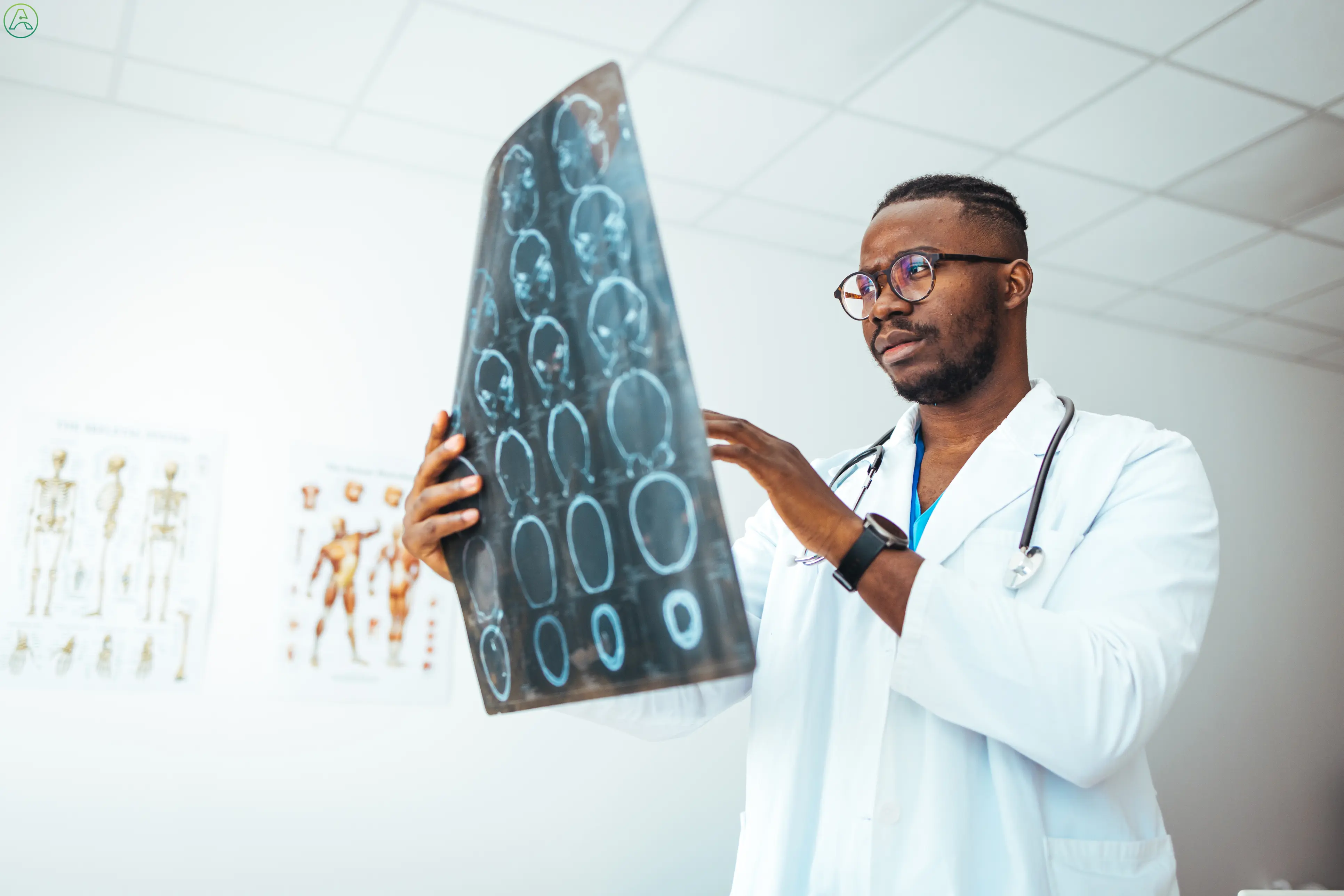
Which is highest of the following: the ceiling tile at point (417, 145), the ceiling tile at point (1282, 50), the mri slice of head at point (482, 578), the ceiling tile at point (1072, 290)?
the ceiling tile at point (1282, 50)

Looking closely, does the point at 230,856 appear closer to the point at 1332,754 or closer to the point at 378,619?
the point at 378,619

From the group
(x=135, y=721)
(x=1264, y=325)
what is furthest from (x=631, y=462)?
(x=1264, y=325)

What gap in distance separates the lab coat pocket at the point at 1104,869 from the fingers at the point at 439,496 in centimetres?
67

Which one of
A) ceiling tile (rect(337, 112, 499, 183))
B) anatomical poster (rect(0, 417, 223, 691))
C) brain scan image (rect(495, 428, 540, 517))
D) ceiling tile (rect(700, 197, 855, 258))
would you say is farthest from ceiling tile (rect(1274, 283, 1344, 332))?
brain scan image (rect(495, 428, 540, 517))

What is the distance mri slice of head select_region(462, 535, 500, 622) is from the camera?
0.96 meters

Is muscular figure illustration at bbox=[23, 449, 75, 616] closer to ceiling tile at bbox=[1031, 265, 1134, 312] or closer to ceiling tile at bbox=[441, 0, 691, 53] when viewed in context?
ceiling tile at bbox=[441, 0, 691, 53]

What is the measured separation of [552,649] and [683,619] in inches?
7.6

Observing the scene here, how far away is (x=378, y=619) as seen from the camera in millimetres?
2898

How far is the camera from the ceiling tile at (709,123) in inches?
111

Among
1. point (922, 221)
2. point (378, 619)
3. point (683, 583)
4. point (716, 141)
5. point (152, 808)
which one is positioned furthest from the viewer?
point (716, 141)

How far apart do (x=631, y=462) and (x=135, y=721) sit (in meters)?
2.34

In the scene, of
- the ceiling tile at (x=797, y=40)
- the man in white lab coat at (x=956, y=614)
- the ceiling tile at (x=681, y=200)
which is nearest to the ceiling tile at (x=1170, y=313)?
the ceiling tile at (x=681, y=200)

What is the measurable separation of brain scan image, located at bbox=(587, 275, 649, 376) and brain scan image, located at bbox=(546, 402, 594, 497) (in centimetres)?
6

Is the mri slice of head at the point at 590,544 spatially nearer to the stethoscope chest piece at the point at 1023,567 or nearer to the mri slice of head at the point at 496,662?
the mri slice of head at the point at 496,662
